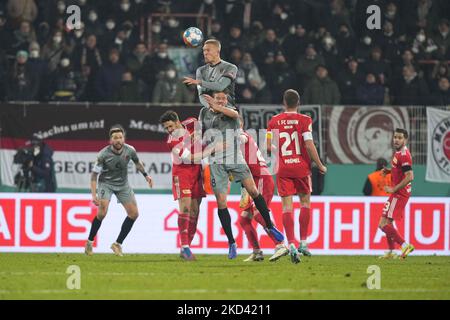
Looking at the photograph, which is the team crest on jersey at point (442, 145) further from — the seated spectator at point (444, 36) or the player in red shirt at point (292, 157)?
the player in red shirt at point (292, 157)

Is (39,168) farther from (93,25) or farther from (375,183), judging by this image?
(375,183)

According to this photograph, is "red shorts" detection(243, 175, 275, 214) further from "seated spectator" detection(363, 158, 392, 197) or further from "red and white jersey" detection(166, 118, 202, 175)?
"seated spectator" detection(363, 158, 392, 197)

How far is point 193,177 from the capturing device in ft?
46.3

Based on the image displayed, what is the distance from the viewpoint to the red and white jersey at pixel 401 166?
14.9 meters

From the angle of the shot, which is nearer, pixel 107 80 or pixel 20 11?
pixel 107 80

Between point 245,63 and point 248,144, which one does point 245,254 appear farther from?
point 245,63

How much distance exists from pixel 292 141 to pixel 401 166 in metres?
1.91

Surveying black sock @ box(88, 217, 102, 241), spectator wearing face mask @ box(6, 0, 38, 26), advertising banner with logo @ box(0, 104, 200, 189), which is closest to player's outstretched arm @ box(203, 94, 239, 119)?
black sock @ box(88, 217, 102, 241)

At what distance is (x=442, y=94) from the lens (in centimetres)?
2128

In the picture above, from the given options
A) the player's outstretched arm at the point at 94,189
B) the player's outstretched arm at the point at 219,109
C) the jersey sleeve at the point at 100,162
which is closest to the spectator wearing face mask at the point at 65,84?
the jersey sleeve at the point at 100,162

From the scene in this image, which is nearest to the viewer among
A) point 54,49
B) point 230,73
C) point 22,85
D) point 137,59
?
point 230,73

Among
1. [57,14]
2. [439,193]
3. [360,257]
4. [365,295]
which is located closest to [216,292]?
[365,295]

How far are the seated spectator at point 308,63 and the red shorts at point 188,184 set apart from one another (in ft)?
23.8

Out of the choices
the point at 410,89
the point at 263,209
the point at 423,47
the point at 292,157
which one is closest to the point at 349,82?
the point at 410,89
